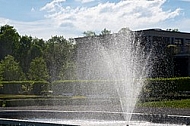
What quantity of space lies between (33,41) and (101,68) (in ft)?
153

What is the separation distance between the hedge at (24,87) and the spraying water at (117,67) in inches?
203

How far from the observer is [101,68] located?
40812 millimetres

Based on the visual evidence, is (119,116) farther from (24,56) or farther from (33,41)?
(33,41)

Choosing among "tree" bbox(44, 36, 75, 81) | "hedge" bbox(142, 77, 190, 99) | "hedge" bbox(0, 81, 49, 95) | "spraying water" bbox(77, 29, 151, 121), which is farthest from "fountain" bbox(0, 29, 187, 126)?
"tree" bbox(44, 36, 75, 81)

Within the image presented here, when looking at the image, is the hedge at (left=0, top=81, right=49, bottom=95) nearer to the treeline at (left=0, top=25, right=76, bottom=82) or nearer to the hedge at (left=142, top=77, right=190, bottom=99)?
the treeline at (left=0, top=25, right=76, bottom=82)

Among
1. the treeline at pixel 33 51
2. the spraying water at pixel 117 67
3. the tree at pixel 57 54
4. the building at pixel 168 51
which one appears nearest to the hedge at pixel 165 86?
the spraying water at pixel 117 67

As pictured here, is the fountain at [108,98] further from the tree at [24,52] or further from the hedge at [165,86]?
the tree at [24,52]

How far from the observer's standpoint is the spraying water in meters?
19.3

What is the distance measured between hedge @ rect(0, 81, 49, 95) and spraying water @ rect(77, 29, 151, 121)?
5168 mm

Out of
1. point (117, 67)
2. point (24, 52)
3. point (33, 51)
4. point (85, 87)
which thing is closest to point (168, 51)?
point (85, 87)

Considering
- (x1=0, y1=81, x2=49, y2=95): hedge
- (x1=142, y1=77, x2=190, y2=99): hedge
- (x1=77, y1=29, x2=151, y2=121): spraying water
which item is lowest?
(x1=0, y1=81, x2=49, y2=95): hedge

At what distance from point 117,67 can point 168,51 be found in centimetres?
2253

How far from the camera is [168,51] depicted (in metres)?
42.1

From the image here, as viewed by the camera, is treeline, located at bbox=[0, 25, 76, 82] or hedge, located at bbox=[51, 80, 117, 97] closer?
hedge, located at bbox=[51, 80, 117, 97]
